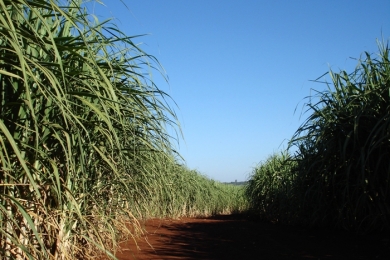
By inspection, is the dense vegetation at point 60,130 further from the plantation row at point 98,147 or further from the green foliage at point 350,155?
the green foliage at point 350,155

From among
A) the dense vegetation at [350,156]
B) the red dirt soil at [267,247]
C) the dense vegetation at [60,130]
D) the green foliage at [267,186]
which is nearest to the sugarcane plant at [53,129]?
the dense vegetation at [60,130]

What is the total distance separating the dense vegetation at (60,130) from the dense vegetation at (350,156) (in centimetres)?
210

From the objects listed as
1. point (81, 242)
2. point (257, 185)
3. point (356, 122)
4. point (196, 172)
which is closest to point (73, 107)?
point (81, 242)

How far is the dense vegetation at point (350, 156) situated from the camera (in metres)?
4.23

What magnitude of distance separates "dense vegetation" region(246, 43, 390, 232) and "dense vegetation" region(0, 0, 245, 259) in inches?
82.6

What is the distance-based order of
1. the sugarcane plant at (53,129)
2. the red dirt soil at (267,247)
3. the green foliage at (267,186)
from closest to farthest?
the sugarcane plant at (53,129)
the red dirt soil at (267,247)
the green foliage at (267,186)

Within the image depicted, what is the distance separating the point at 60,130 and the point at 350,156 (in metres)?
3.30

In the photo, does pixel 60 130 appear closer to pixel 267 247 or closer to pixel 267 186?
pixel 267 247

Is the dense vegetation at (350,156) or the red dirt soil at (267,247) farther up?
the dense vegetation at (350,156)

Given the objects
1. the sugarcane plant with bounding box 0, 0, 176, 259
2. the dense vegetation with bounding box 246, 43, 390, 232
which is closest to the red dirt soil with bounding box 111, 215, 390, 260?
the dense vegetation with bounding box 246, 43, 390, 232

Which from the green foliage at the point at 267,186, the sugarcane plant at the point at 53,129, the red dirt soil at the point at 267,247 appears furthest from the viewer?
the green foliage at the point at 267,186

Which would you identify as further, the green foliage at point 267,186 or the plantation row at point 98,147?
the green foliage at point 267,186

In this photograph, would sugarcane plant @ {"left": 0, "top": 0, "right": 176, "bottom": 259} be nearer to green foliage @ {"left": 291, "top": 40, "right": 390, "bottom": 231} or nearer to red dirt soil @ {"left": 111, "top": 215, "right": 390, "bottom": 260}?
red dirt soil @ {"left": 111, "top": 215, "right": 390, "bottom": 260}

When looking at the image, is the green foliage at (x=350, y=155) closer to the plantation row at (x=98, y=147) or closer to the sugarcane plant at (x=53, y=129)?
the plantation row at (x=98, y=147)
